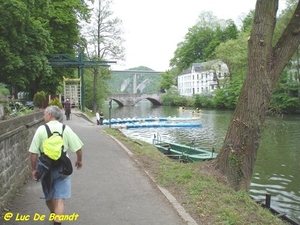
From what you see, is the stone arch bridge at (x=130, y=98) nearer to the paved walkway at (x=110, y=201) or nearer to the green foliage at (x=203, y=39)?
the green foliage at (x=203, y=39)

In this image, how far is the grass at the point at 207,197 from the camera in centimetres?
532

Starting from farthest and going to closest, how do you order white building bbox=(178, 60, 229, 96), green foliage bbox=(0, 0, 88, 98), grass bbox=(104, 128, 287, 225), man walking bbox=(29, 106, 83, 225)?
1. white building bbox=(178, 60, 229, 96)
2. green foliage bbox=(0, 0, 88, 98)
3. grass bbox=(104, 128, 287, 225)
4. man walking bbox=(29, 106, 83, 225)

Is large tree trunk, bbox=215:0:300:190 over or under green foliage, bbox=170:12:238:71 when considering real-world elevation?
under

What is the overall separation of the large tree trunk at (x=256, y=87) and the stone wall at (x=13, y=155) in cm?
445

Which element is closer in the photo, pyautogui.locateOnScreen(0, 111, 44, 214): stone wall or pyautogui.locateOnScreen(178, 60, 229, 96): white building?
pyautogui.locateOnScreen(0, 111, 44, 214): stone wall

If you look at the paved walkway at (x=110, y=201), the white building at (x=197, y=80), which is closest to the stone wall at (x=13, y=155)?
the paved walkway at (x=110, y=201)

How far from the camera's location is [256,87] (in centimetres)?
757

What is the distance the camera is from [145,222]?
5.05m

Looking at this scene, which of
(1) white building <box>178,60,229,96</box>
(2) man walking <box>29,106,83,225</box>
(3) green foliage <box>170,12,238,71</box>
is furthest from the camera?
(1) white building <box>178,60,229,96</box>

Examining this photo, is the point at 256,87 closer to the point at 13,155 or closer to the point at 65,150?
the point at 65,150

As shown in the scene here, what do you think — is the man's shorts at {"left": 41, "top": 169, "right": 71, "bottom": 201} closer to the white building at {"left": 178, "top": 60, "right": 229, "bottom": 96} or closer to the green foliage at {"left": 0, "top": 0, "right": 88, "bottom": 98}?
the green foliage at {"left": 0, "top": 0, "right": 88, "bottom": 98}

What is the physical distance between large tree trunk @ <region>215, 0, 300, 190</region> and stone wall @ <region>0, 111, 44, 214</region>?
4.45 m

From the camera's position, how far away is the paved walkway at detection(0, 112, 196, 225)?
513 centimetres

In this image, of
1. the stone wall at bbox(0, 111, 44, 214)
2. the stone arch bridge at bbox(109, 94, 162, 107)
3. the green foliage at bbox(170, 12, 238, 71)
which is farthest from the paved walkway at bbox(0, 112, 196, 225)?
the stone arch bridge at bbox(109, 94, 162, 107)
